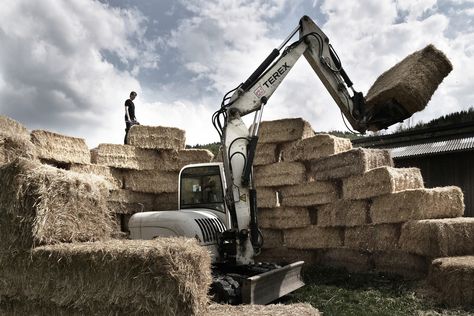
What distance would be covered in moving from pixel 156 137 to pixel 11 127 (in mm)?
4004

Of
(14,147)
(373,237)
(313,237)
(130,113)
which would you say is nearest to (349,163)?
(373,237)

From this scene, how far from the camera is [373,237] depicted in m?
9.77

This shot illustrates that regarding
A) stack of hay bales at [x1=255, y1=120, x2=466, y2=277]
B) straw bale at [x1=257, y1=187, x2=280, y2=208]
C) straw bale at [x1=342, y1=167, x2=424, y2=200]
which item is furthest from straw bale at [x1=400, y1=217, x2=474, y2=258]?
straw bale at [x1=257, y1=187, x2=280, y2=208]

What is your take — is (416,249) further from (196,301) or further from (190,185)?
(196,301)

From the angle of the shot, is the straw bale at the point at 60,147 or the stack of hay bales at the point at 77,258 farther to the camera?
the straw bale at the point at 60,147

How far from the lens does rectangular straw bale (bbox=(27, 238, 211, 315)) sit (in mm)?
4594

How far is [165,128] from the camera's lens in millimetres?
12203

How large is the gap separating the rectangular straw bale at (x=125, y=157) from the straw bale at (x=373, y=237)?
17.3ft

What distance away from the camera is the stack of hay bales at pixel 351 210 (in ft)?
29.0

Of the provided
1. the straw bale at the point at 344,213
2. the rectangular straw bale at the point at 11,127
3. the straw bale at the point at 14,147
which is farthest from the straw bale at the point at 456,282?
the rectangular straw bale at the point at 11,127

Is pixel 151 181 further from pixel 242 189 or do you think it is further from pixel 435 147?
pixel 435 147

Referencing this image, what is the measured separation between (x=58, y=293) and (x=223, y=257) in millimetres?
2971

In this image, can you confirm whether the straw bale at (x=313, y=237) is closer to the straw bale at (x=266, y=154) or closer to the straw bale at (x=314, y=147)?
the straw bale at (x=314, y=147)

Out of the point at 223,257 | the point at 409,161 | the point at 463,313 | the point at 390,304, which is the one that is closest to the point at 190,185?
the point at 223,257
